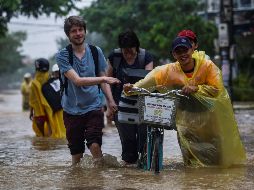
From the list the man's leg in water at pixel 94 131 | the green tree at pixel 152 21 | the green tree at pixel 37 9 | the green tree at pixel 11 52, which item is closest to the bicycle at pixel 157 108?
the man's leg in water at pixel 94 131

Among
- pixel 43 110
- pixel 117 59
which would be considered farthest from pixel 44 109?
pixel 117 59

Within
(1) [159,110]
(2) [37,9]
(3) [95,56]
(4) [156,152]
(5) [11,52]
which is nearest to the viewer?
(1) [159,110]

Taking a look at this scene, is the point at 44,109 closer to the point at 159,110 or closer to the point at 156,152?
the point at 156,152

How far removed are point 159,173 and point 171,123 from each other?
61cm

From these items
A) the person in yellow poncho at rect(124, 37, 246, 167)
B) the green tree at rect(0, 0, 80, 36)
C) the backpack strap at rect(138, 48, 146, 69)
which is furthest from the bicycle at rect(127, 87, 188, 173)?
the green tree at rect(0, 0, 80, 36)

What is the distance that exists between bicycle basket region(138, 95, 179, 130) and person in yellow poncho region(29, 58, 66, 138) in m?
5.46

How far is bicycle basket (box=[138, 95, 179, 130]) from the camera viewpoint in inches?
246

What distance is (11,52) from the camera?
69875 mm

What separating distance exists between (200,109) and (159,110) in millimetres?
731

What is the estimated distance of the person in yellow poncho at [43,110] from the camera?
11.6 m

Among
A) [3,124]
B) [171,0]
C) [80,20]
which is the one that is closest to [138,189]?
[80,20]

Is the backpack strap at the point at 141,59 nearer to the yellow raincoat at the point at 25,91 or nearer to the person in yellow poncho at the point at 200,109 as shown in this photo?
the person in yellow poncho at the point at 200,109

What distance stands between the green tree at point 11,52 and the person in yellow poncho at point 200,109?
5467 centimetres

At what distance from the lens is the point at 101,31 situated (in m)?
41.8
